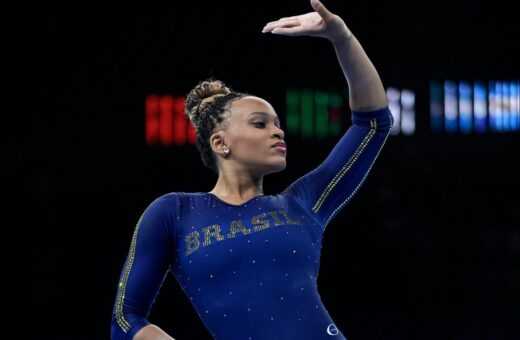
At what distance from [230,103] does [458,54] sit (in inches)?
298

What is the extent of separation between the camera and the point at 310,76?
8.81 meters

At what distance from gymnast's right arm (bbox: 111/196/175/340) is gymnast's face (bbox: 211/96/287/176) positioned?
0.26 metres

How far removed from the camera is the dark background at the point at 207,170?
8.20m

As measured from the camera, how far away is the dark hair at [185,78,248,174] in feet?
7.76

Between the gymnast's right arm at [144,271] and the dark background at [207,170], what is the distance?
610cm

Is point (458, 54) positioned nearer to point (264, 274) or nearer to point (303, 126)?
point (303, 126)

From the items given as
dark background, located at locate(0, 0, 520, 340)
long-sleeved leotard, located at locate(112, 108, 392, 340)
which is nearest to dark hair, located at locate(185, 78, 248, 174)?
long-sleeved leotard, located at locate(112, 108, 392, 340)

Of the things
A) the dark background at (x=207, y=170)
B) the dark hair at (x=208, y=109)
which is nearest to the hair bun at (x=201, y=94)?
the dark hair at (x=208, y=109)

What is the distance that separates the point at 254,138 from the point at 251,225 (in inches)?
9.6

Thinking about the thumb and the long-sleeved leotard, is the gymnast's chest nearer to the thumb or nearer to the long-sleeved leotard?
the long-sleeved leotard

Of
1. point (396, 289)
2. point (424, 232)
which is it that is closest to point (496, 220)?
point (424, 232)

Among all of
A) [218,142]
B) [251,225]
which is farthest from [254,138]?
[251,225]

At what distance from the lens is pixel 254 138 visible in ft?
7.44

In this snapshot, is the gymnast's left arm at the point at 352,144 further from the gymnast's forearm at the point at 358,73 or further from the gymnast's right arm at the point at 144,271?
the gymnast's right arm at the point at 144,271
